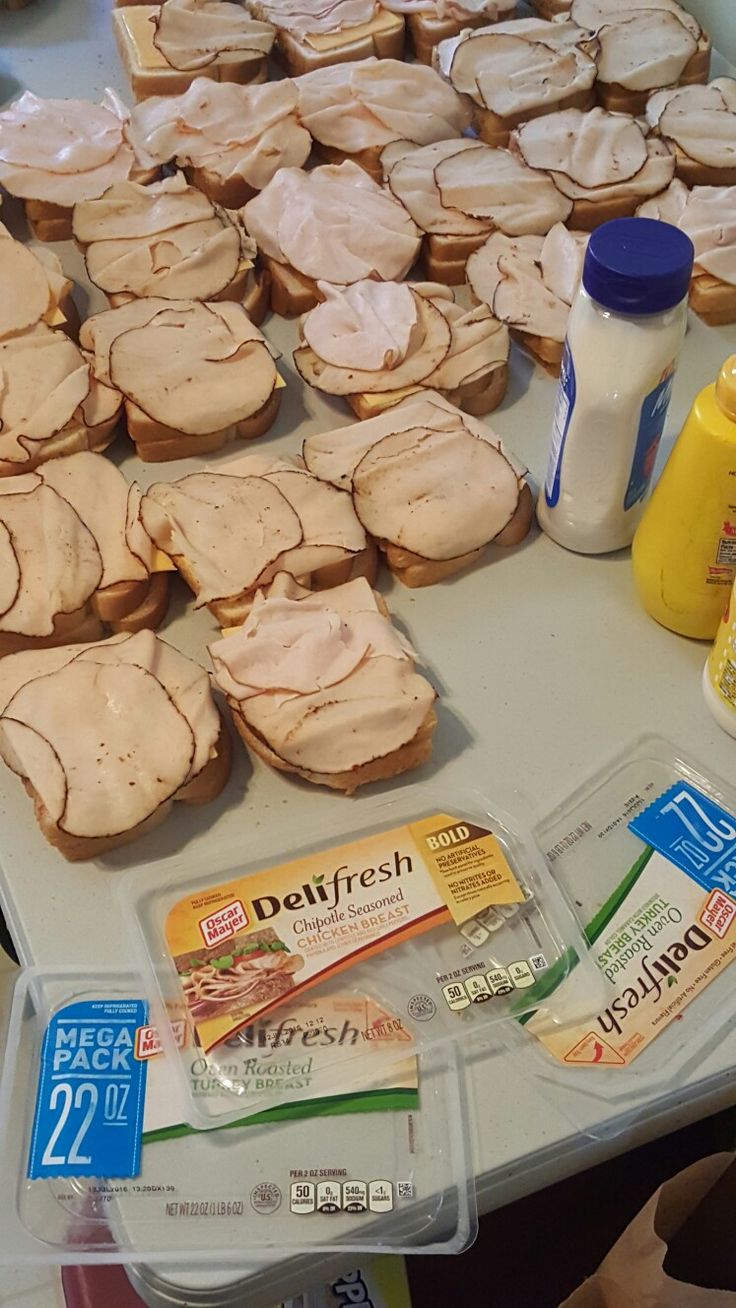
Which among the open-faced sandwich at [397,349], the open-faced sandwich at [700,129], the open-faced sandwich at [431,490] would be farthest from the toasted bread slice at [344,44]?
the open-faced sandwich at [431,490]

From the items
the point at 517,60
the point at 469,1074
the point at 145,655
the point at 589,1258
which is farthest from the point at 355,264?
the point at 589,1258

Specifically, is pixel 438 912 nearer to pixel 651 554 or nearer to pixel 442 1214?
pixel 442 1214

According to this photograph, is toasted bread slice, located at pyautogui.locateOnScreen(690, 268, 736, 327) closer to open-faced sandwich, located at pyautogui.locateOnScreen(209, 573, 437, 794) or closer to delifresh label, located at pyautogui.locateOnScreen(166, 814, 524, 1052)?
open-faced sandwich, located at pyautogui.locateOnScreen(209, 573, 437, 794)

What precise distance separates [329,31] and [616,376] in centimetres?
96

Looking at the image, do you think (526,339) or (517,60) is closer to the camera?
(526,339)

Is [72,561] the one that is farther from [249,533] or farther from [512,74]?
[512,74]

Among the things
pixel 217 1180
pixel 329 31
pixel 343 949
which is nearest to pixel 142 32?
pixel 329 31

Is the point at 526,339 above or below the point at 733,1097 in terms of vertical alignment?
above

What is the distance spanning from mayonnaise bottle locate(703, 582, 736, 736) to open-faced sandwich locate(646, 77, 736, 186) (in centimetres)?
71

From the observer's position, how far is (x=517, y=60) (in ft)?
4.79

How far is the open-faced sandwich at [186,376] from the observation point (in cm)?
108

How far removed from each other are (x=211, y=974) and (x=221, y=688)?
23cm

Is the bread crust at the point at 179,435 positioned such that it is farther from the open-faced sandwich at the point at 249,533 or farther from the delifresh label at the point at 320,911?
the delifresh label at the point at 320,911

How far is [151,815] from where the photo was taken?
2.66 feet
